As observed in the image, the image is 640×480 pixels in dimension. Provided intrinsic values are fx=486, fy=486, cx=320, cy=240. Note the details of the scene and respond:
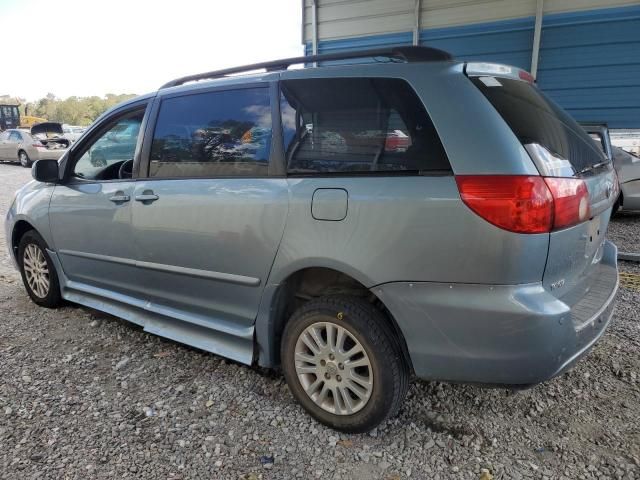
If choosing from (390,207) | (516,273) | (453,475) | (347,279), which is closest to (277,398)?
(347,279)

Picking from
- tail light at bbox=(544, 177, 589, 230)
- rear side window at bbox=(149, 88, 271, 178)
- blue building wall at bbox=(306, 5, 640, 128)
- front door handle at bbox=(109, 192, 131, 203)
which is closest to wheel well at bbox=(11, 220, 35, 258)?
front door handle at bbox=(109, 192, 131, 203)

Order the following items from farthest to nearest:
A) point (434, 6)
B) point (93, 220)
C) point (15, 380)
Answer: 1. point (434, 6)
2. point (93, 220)
3. point (15, 380)

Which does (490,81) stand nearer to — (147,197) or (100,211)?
(147,197)

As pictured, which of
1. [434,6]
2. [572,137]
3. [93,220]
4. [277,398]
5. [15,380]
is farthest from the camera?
[434,6]

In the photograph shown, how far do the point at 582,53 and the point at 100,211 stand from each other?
6970 millimetres

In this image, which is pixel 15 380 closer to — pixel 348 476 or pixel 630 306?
pixel 348 476

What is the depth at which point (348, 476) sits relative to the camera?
6.91 ft

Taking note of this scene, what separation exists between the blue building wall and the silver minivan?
5.42 metres

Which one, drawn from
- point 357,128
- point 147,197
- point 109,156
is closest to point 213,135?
point 147,197

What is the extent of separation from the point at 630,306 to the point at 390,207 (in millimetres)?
2894

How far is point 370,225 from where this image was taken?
2.08 meters

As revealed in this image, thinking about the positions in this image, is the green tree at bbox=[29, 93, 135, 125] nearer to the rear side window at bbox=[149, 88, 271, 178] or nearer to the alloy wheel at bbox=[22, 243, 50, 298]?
the alloy wheel at bbox=[22, 243, 50, 298]

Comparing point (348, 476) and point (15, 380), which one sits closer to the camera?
point (348, 476)

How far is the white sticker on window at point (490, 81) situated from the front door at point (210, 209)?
1.02m
